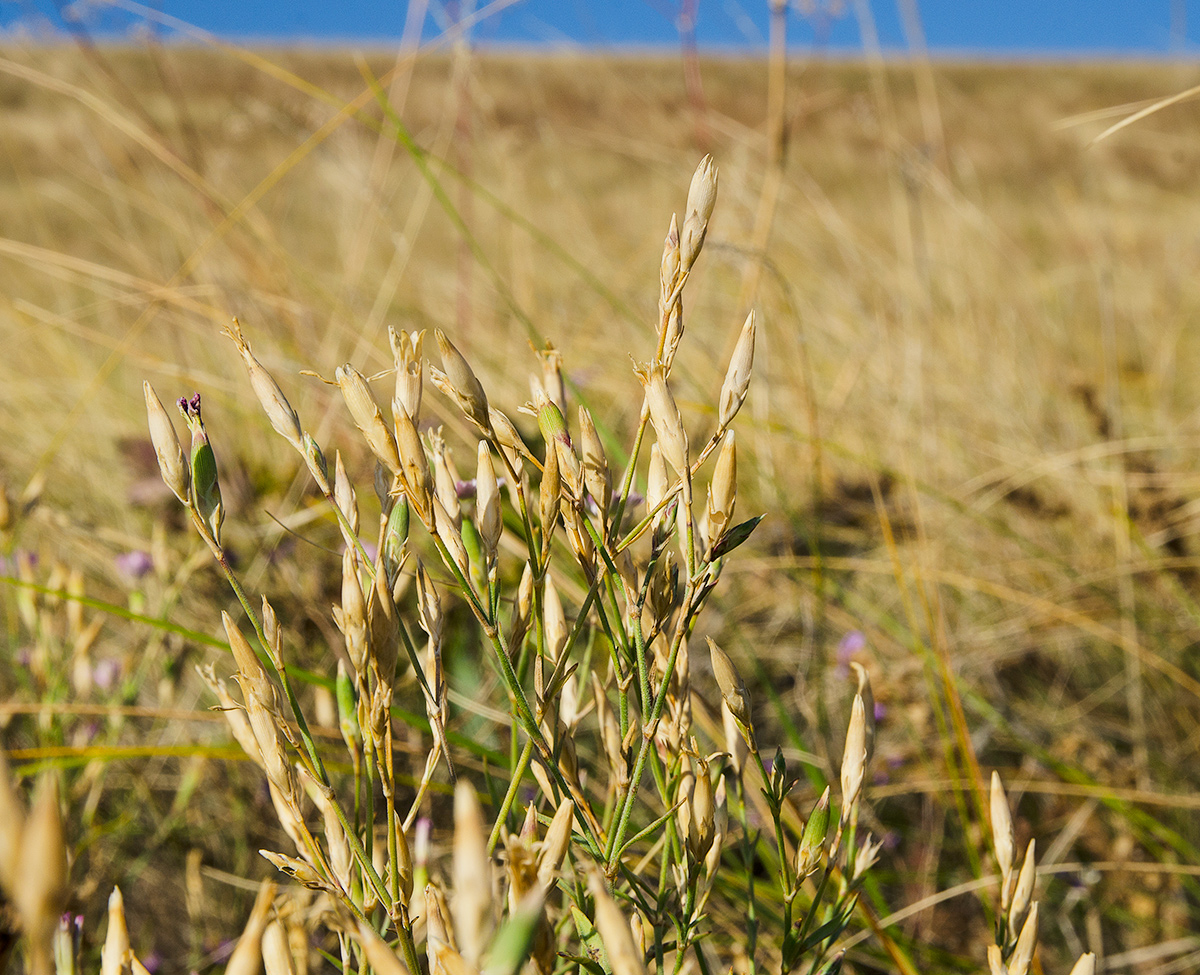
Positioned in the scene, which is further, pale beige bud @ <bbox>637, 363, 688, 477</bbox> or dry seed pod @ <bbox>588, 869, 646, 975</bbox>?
pale beige bud @ <bbox>637, 363, 688, 477</bbox>

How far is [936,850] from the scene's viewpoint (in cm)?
102

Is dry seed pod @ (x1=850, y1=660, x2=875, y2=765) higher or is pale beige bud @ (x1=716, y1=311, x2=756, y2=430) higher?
pale beige bud @ (x1=716, y1=311, x2=756, y2=430)

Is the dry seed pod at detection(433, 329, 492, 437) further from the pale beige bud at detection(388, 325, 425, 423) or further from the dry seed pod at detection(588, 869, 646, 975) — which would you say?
the dry seed pod at detection(588, 869, 646, 975)

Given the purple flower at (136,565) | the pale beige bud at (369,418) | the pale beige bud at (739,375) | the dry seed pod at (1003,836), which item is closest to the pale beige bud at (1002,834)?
the dry seed pod at (1003,836)

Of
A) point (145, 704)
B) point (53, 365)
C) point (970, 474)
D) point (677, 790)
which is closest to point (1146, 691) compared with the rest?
point (970, 474)

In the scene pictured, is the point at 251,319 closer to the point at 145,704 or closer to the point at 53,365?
the point at 145,704

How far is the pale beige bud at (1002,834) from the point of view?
453 mm

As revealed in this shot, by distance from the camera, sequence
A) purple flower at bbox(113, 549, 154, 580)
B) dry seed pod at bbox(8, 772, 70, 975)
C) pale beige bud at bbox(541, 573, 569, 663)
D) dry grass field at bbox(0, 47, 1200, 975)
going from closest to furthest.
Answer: dry seed pod at bbox(8, 772, 70, 975) < pale beige bud at bbox(541, 573, 569, 663) < dry grass field at bbox(0, 47, 1200, 975) < purple flower at bbox(113, 549, 154, 580)

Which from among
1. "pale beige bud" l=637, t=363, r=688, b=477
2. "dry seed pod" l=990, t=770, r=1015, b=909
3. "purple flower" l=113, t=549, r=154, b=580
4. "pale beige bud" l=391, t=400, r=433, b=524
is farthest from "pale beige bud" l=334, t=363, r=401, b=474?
"purple flower" l=113, t=549, r=154, b=580

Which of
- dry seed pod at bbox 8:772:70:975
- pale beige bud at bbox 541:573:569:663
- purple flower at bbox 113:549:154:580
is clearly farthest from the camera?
purple flower at bbox 113:549:154:580

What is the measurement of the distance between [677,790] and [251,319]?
5.14ft

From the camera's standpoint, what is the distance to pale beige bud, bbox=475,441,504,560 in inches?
15.2

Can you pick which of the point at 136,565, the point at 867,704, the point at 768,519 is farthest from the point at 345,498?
the point at 768,519

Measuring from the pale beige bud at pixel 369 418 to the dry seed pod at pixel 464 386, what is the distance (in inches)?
1.4
